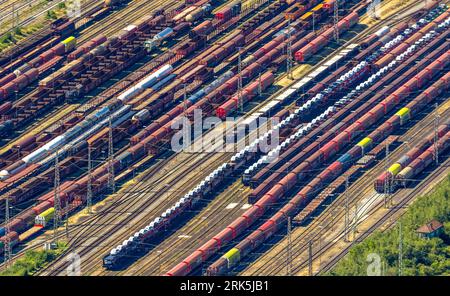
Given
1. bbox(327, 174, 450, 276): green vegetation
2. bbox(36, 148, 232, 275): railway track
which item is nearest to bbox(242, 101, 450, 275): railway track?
bbox(327, 174, 450, 276): green vegetation

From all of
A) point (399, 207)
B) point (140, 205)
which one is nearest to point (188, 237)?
point (140, 205)

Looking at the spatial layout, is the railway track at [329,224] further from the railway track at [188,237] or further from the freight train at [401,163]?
the railway track at [188,237]

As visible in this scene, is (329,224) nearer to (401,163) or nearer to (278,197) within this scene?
(278,197)

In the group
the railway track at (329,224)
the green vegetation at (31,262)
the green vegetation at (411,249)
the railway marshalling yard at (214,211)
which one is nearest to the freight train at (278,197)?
the railway marshalling yard at (214,211)

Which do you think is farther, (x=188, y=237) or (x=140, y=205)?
(x=140, y=205)

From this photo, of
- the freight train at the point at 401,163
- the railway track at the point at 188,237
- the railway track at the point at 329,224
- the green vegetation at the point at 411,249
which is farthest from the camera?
the freight train at the point at 401,163
